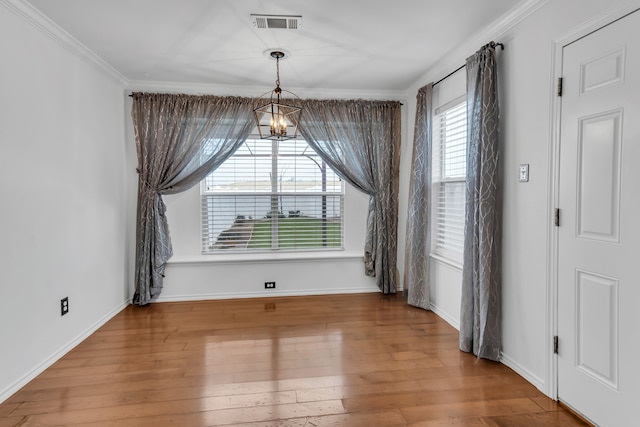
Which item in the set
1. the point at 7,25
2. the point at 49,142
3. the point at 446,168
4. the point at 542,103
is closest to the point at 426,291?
the point at 446,168

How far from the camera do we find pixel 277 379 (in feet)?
7.72

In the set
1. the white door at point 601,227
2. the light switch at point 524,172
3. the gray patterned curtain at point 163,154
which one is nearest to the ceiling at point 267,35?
the gray patterned curtain at point 163,154

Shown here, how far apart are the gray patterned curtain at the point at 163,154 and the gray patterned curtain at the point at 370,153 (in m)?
0.87

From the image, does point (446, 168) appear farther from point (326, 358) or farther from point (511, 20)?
point (326, 358)

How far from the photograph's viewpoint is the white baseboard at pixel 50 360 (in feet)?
7.08

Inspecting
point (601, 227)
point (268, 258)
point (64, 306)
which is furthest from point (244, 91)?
point (601, 227)

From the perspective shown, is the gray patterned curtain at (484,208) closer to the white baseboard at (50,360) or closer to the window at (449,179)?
the window at (449,179)

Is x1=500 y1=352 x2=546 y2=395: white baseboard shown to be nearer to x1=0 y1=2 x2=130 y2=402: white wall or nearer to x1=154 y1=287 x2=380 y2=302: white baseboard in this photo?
x1=154 y1=287 x2=380 y2=302: white baseboard

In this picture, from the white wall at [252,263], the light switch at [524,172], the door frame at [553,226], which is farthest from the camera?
the white wall at [252,263]

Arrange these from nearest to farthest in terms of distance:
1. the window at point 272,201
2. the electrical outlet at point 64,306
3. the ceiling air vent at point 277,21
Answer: the ceiling air vent at point 277,21
the electrical outlet at point 64,306
the window at point 272,201

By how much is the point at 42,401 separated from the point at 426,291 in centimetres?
338

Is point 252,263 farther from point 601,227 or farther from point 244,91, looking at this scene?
point 601,227

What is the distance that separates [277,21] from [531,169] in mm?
2096

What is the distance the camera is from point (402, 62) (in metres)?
3.35
